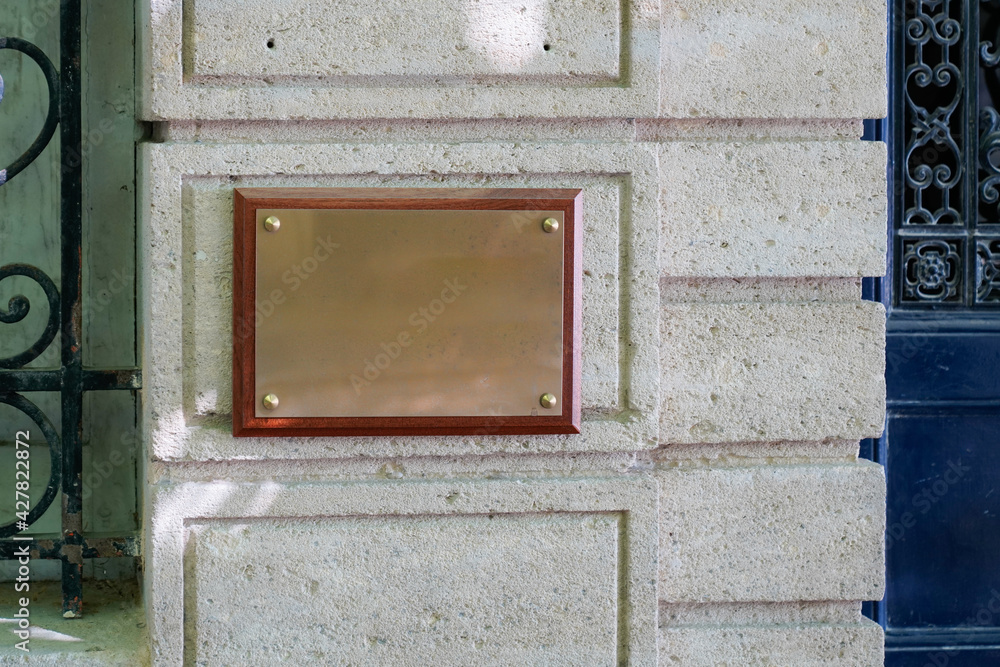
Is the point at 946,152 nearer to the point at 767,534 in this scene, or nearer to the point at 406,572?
the point at 767,534

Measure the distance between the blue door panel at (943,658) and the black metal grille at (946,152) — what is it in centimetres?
90

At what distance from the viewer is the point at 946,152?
2.07 m

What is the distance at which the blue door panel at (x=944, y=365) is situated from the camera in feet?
6.80

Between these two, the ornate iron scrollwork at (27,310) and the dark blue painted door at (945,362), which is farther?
the dark blue painted door at (945,362)

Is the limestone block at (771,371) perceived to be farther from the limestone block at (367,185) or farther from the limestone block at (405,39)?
the limestone block at (405,39)

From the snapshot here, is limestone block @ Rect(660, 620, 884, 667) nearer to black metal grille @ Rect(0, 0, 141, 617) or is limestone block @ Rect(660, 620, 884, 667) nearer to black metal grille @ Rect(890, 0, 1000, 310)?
black metal grille @ Rect(890, 0, 1000, 310)

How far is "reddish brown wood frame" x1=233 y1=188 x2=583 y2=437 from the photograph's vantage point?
1.42 meters

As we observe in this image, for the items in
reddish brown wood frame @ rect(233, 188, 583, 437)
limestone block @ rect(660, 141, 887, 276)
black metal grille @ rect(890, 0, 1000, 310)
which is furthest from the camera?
black metal grille @ rect(890, 0, 1000, 310)

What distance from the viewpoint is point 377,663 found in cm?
148

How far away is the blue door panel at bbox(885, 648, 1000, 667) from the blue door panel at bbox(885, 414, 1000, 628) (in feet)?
0.22

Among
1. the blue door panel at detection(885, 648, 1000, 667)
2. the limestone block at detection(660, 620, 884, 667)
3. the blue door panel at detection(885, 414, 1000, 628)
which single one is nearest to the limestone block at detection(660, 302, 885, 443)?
the limestone block at detection(660, 620, 884, 667)

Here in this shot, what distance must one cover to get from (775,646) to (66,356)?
59.8 inches

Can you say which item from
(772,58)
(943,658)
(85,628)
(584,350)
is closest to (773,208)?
(772,58)

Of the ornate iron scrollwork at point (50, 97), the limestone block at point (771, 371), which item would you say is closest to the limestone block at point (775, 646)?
the limestone block at point (771, 371)
